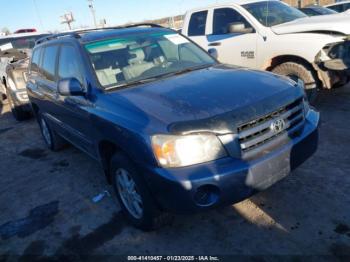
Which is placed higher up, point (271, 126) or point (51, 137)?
point (271, 126)

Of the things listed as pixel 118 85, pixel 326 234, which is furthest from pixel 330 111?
pixel 118 85

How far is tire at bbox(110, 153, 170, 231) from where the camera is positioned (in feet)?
8.77

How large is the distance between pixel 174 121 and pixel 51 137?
357 cm

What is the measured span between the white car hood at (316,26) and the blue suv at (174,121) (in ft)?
7.32

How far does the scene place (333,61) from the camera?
207 inches

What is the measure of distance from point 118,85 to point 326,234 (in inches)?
88.1

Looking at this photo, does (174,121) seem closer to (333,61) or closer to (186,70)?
(186,70)

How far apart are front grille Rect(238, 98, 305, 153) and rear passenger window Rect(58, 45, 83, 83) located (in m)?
1.81

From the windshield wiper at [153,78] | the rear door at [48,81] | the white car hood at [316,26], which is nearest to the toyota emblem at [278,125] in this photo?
the windshield wiper at [153,78]

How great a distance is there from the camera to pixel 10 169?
16.8 ft

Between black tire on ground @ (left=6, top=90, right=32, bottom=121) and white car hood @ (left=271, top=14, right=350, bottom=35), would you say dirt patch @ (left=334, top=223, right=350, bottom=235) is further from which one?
black tire on ground @ (left=6, top=90, right=32, bottom=121)

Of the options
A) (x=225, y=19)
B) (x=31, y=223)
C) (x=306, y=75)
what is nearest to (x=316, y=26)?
(x=306, y=75)

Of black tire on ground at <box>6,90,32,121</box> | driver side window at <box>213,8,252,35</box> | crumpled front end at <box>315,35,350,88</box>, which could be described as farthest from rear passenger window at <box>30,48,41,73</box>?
crumpled front end at <box>315,35,350,88</box>

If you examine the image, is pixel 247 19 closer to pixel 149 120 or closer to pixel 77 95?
pixel 77 95
